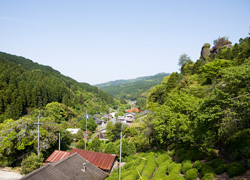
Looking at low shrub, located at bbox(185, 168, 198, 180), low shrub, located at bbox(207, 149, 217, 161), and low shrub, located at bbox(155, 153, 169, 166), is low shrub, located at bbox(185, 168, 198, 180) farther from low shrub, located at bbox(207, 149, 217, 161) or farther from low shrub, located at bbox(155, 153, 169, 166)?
low shrub, located at bbox(155, 153, 169, 166)

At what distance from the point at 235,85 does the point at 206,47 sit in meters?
44.3

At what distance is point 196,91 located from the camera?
26.3 m

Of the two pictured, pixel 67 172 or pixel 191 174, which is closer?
pixel 191 174

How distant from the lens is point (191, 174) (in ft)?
39.9

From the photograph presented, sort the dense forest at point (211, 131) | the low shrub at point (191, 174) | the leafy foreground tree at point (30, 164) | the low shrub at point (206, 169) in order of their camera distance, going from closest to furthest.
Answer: the dense forest at point (211, 131)
the low shrub at point (206, 169)
the low shrub at point (191, 174)
the leafy foreground tree at point (30, 164)

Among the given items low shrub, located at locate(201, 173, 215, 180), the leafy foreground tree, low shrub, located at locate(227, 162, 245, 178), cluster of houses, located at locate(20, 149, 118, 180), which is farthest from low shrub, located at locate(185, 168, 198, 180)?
the leafy foreground tree

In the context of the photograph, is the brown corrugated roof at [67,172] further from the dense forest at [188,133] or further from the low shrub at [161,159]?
the low shrub at [161,159]

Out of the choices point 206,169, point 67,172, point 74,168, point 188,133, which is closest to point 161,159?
point 188,133

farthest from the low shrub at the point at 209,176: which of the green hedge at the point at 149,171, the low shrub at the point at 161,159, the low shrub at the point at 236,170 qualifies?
the low shrub at the point at 161,159

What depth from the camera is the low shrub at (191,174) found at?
1202 centimetres

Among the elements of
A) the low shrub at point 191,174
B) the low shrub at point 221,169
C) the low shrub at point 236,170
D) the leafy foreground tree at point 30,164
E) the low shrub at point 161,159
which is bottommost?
the leafy foreground tree at point 30,164

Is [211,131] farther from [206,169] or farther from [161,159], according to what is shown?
[161,159]

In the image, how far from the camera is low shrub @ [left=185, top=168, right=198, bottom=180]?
12.0m

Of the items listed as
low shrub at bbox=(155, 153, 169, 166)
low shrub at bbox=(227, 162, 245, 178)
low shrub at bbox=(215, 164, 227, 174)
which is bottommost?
low shrub at bbox=(155, 153, 169, 166)
